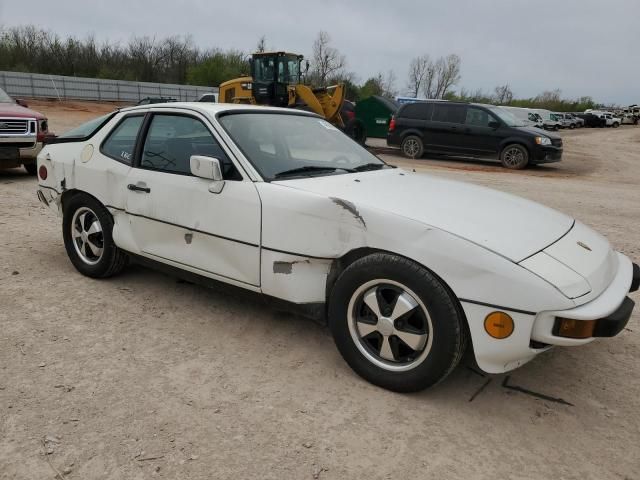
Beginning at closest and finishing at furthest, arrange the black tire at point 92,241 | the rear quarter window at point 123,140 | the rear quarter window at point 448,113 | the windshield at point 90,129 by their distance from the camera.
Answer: the rear quarter window at point 123,140 → the black tire at point 92,241 → the windshield at point 90,129 → the rear quarter window at point 448,113

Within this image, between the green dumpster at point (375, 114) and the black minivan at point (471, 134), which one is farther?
the green dumpster at point (375, 114)

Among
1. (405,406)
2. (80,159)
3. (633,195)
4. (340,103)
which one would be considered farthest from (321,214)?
(340,103)

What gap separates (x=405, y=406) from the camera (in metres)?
A: 2.64

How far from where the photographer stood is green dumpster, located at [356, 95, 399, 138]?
19.3 meters

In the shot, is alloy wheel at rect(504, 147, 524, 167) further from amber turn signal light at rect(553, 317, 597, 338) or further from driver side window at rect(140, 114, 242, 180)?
amber turn signal light at rect(553, 317, 597, 338)

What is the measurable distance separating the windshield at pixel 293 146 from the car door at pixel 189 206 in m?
0.17

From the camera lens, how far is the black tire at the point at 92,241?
4047mm

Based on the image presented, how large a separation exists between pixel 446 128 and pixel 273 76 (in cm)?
639

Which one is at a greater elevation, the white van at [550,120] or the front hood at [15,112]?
the white van at [550,120]

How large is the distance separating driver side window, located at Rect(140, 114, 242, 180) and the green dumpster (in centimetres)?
1623

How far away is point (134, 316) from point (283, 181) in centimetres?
152

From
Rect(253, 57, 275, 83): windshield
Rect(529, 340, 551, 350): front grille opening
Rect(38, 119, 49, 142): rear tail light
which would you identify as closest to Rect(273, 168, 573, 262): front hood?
Rect(529, 340, 551, 350): front grille opening

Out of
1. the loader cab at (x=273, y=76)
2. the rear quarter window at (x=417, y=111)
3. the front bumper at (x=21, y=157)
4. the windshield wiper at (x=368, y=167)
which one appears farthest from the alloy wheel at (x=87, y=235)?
the loader cab at (x=273, y=76)

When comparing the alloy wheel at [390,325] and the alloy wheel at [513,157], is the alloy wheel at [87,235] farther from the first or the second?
the alloy wheel at [513,157]
